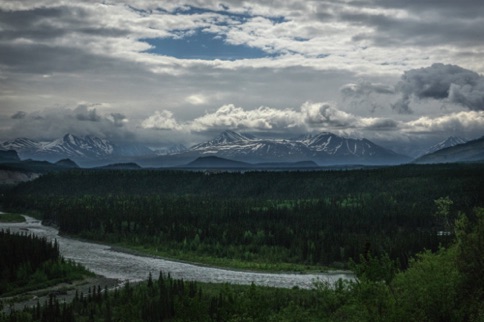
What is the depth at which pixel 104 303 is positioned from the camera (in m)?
97.6

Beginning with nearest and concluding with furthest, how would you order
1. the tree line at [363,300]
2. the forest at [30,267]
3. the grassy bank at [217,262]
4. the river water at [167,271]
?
the tree line at [363,300] < the forest at [30,267] < the river water at [167,271] < the grassy bank at [217,262]

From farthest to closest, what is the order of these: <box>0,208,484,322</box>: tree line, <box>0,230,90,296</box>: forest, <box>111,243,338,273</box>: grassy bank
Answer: <box>111,243,338,273</box>: grassy bank < <box>0,230,90,296</box>: forest < <box>0,208,484,322</box>: tree line

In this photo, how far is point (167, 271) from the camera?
144 m

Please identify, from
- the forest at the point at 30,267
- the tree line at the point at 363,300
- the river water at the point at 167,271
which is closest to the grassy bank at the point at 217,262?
the river water at the point at 167,271

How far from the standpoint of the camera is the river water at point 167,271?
133 meters

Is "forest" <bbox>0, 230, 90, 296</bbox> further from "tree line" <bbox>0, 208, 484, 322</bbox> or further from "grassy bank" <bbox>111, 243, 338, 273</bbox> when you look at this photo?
"grassy bank" <bbox>111, 243, 338, 273</bbox>

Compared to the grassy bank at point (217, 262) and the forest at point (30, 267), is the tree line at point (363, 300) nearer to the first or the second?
the forest at point (30, 267)

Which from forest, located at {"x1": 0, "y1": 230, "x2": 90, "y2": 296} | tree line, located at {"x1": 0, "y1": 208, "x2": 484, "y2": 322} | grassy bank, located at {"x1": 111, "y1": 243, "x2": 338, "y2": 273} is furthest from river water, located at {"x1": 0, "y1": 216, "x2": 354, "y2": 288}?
tree line, located at {"x1": 0, "y1": 208, "x2": 484, "y2": 322}

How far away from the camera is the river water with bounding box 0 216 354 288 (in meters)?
133

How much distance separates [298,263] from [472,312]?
111 metres

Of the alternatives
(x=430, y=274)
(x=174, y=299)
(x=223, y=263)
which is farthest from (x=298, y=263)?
(x=430, y=274)

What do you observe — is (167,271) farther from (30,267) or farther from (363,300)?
(363,300)

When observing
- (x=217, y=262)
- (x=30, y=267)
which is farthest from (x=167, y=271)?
(x=30, y=267)

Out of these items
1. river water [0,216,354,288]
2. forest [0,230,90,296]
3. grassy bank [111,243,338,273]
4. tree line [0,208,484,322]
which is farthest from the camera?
grassy bank [111,243,338,273]
